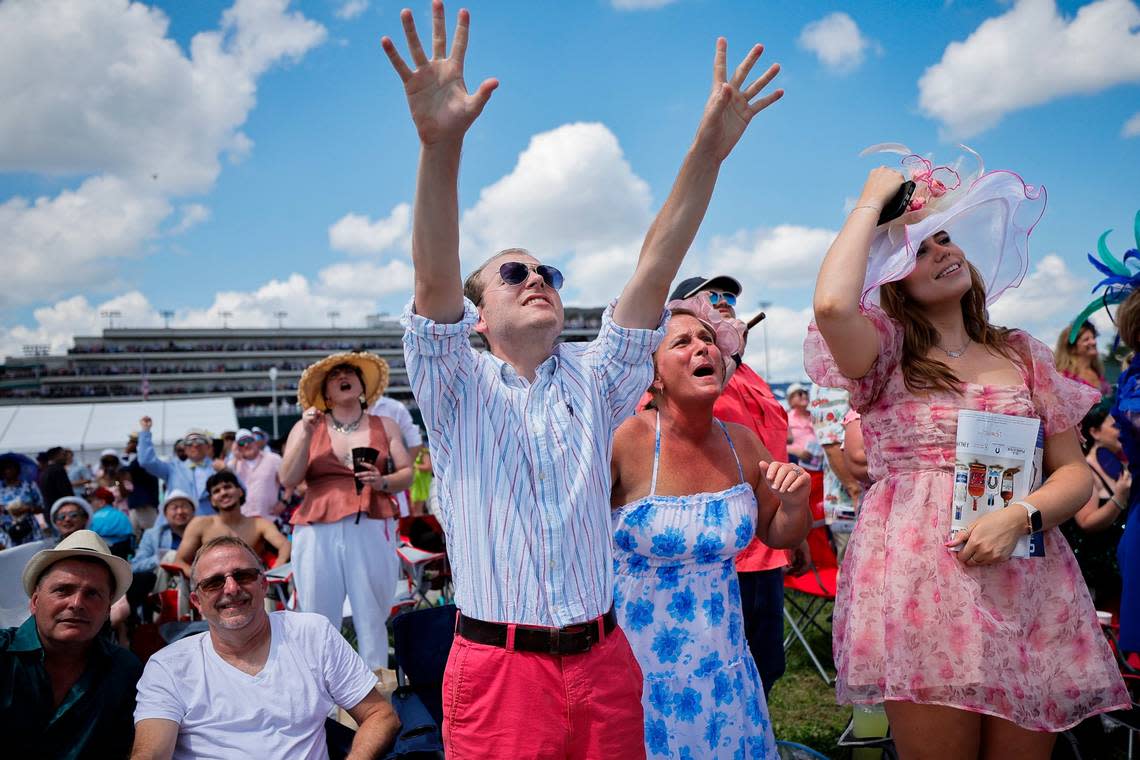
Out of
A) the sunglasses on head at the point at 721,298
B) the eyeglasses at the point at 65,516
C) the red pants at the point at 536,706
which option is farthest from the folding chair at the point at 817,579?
the eyeglasses at the point at 65,516

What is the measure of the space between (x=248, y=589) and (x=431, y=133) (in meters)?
2.14

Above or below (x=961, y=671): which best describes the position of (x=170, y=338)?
above

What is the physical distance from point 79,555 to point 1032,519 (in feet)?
10.9

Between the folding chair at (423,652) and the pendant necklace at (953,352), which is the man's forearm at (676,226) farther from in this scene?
the folding chair at (423,652)

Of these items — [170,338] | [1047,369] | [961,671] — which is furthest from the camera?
[170,338]

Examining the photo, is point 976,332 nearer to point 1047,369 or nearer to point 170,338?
point 1047,369

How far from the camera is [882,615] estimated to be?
196 cm

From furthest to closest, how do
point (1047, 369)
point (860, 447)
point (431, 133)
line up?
point (860, 447)
point (1047, 369)
point (431, 133)

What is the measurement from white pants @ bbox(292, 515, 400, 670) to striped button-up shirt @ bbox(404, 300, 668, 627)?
9.54 ft

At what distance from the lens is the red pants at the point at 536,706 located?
1603 millimetres

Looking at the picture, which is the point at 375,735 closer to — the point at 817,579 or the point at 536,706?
the point at 536,706

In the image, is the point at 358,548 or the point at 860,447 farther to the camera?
the point at 358,548

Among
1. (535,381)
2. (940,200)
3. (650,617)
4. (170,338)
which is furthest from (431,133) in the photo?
(170,338)

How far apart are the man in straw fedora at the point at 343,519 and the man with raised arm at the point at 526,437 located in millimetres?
2858
